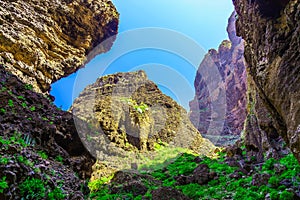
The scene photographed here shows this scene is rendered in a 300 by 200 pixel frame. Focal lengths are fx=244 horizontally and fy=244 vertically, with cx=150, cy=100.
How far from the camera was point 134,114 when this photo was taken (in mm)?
32469

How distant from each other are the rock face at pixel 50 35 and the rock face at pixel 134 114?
21.4 feet

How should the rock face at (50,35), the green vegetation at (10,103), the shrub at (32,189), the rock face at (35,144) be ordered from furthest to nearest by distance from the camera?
1. the rock face at (50,35)
2. the green vegetation at (10,103)
3. the rock face at (35,144)
4. the shrub at (32,189)

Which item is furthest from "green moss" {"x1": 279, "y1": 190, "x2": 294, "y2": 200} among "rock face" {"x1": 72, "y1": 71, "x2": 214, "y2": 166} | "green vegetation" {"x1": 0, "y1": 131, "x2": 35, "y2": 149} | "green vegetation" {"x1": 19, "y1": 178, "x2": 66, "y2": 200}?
"rock face" {"x1": 72, "y1": 71, "x2": 214, "y2": 166}

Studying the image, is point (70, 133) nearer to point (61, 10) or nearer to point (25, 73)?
point (25, 73)

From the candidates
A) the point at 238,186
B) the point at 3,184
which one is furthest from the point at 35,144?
the point at 238,186

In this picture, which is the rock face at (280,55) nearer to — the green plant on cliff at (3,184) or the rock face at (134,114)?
the green plant on cliff at (3,184)

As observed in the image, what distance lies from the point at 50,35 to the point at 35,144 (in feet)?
54.5

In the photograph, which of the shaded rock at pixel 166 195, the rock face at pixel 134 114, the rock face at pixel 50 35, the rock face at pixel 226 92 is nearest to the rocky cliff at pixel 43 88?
the rock face at pixel 50 35

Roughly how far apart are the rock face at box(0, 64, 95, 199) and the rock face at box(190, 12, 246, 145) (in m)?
50.2

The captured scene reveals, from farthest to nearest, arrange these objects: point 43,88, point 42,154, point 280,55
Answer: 1. point 43,88
2. point 42,154
3. point 280,55

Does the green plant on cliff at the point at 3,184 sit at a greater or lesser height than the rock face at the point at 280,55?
lesser

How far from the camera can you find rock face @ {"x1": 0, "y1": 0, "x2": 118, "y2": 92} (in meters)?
18.7

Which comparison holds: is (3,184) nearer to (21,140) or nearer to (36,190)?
(36,190)

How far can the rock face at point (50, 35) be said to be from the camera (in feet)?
61.3
